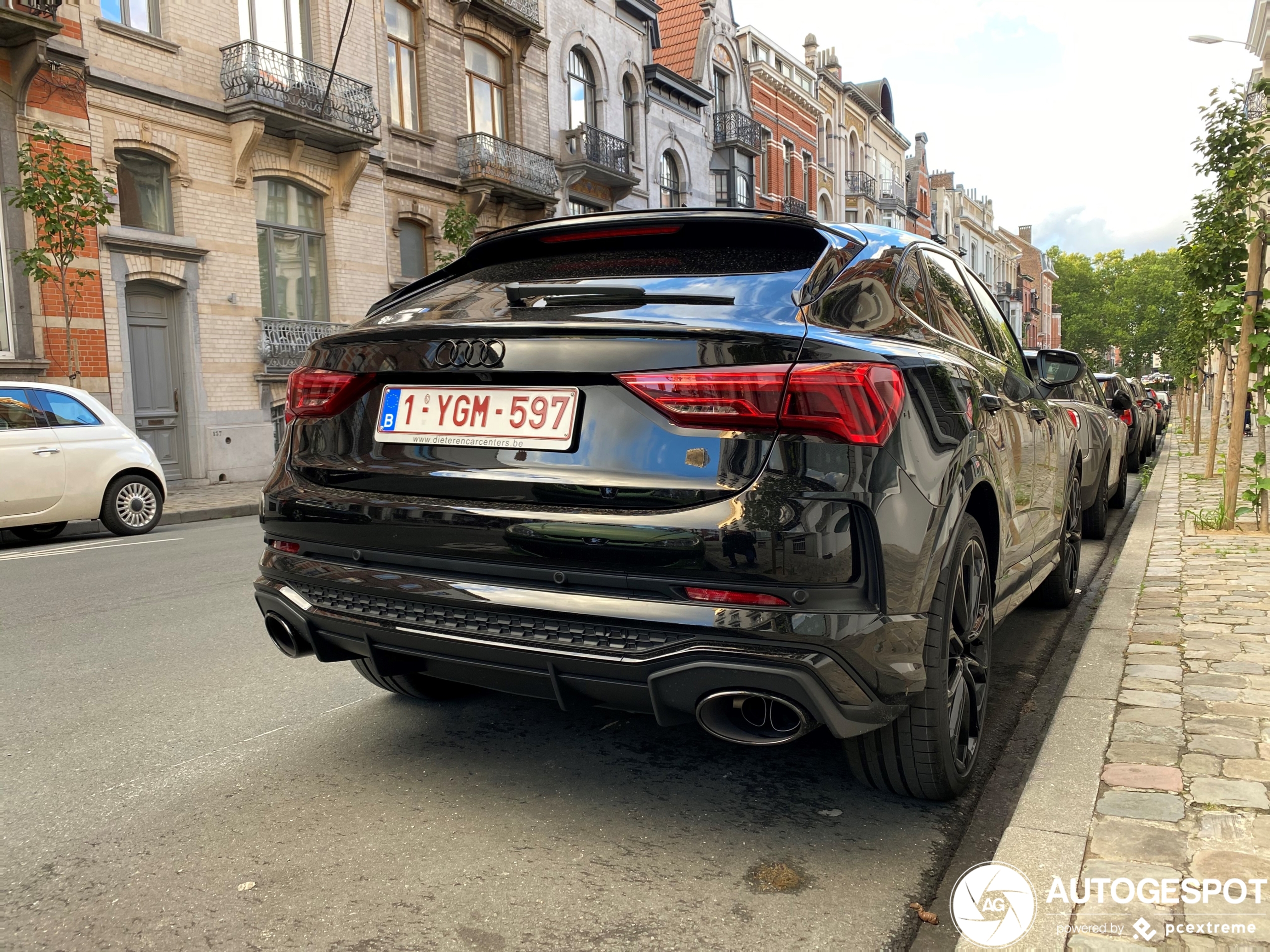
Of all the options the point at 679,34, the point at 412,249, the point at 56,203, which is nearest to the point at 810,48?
the point at 679,34

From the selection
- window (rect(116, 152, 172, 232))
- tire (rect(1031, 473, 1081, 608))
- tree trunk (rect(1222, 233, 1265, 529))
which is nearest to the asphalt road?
tire (rect(1031, 473, 1081, 608))

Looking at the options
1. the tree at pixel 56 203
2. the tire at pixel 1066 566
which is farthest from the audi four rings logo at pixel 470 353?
the tree at pixel 56 203

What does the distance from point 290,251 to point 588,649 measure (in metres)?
18.7

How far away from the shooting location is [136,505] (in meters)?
10.5

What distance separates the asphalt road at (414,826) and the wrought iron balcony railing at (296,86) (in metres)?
15.6

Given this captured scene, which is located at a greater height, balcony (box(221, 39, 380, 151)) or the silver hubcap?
balcony (box(221, 39, 380, 151))

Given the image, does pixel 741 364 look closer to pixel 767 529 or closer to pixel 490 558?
pixel 767 529

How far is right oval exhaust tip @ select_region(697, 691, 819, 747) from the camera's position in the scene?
2.31 m

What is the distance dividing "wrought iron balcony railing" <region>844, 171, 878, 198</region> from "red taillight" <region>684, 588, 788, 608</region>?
164 feet

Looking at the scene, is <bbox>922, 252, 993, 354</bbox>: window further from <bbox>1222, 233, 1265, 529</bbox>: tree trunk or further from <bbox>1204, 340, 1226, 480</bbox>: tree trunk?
<bbox>1204, 340, 1226, 480</bbox>: tree trunk

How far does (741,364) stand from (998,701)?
7.68 ft

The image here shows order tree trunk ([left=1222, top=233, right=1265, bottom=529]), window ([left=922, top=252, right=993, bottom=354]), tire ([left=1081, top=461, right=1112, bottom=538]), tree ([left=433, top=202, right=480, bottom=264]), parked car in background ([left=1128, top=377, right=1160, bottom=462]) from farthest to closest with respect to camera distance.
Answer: tree ([left=433, top=202, right=480, bottom=264]), parked car in background ([left=1128, top=377, right=1160, bottom=462]), tire ([left=1081, top=461, right=1112, bottom=538]), tree trunk ([left=1222, top=233, right=1265, bottom=529]), window ([left=922, top=252, right=993, bottom=354])

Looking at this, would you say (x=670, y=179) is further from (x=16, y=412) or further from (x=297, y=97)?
(x=16, y=412)

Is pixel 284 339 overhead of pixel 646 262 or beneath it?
overhead
